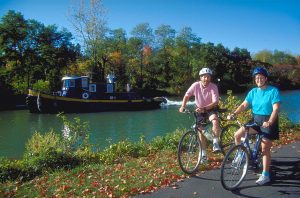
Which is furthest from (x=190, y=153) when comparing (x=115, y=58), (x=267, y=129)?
(x=115, y=58)

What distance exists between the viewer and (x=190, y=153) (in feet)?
21.9

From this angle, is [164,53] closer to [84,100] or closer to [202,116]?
[84,100]

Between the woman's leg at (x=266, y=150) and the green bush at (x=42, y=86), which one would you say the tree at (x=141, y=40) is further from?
the woman's leg at (x=266, y=150)

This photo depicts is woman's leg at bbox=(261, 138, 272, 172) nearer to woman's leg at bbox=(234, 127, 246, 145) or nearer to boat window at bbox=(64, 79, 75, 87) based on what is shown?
woman's leg at bbox=(234, 127, 246, 145)

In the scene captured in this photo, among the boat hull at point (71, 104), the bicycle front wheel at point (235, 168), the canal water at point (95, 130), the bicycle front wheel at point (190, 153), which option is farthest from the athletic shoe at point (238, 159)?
the boat hull at point (71, 104)

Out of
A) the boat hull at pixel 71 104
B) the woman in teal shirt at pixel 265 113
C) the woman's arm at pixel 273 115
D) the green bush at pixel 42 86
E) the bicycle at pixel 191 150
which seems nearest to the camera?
the woman's arm at pixel 273 115

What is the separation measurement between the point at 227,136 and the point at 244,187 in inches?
92.6

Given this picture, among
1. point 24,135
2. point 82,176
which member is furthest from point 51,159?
point 24,135

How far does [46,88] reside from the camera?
165 feet

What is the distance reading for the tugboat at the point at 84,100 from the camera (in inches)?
1510

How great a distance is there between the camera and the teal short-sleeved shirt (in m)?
5.70

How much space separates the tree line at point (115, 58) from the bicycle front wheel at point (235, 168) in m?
43.5

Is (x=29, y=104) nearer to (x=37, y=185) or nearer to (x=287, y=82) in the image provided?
(x=37, y=185)

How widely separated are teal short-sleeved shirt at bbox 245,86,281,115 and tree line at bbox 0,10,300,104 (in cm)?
4317
